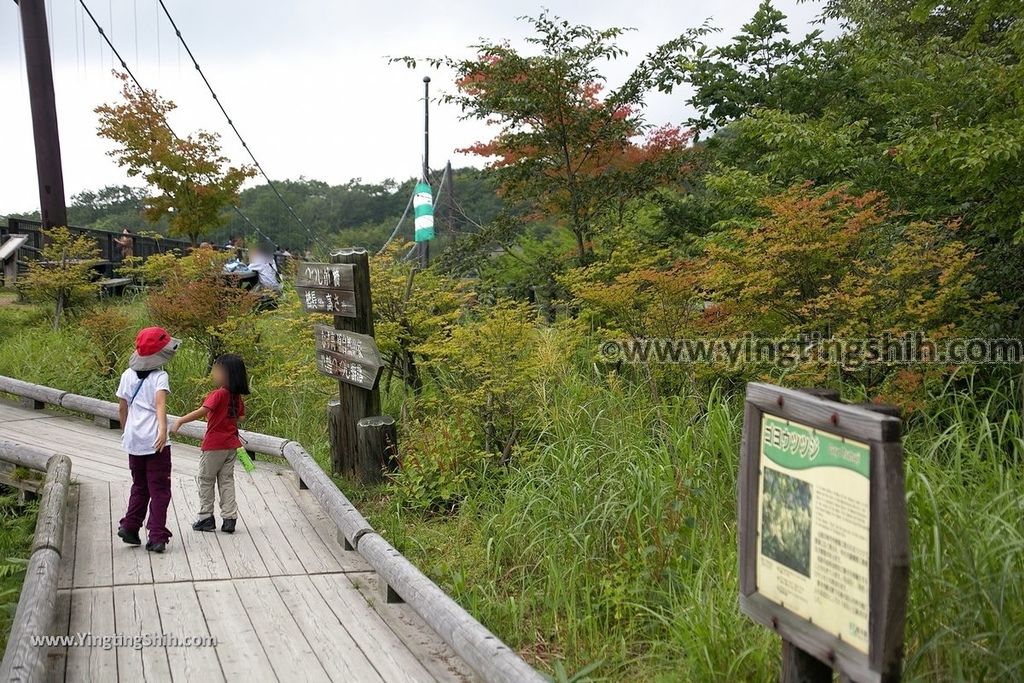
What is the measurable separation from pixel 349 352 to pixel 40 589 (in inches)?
120

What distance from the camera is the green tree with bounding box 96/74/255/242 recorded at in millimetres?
18391

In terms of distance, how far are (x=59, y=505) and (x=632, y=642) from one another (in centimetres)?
372

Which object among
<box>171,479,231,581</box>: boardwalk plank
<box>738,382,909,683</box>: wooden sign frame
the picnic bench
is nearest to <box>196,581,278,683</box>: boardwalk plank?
<box>171,479,231,581</box>: boardwalk plank

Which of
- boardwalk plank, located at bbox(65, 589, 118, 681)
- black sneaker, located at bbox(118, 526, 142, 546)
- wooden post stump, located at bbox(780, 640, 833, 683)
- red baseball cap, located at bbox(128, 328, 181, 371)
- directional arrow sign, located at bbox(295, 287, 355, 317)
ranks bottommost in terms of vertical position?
boardwalk plank, located at bbox(65, 589, 118, 681)

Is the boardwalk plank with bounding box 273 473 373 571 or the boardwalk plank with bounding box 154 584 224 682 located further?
the boardwalk plank with bounding box 273 473 373 571

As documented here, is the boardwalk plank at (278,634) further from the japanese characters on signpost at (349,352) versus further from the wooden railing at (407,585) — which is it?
the japanese characters on signpost at (349,352)

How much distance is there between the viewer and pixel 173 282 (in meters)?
10.6

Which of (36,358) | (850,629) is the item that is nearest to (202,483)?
(850,629)

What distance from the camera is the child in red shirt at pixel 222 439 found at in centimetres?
571

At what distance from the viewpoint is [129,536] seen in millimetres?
5488

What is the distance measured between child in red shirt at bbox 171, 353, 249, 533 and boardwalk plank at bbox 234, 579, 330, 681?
3.16 ft

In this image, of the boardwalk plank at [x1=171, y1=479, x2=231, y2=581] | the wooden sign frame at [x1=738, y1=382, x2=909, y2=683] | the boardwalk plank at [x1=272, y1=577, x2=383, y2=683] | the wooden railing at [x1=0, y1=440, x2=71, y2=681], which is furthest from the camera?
the boardwalk plank at [x1=171, y1=479, x2=231, y2=581]

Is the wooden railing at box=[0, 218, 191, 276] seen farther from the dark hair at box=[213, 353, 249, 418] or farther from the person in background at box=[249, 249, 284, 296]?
the dark hair at box=[213, 353, 249, 418]

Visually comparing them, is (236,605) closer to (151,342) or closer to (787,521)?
(151,342)
